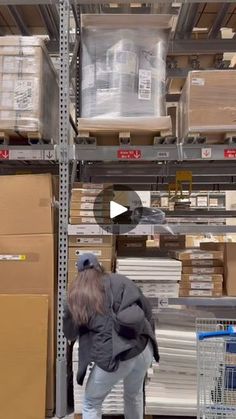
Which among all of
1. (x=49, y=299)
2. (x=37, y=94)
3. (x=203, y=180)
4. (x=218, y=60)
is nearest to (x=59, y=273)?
(x=49, y=299)

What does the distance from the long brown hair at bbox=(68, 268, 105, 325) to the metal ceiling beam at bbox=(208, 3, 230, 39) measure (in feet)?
9.56

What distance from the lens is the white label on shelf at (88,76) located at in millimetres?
3816

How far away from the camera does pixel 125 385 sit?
324cm

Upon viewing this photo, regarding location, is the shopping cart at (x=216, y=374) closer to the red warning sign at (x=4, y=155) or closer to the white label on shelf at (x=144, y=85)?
the white label on shelf at (x=144, y=85)

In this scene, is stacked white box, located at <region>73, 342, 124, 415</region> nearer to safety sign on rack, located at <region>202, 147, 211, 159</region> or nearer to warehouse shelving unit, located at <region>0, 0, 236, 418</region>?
warehouse shelving unit, located at <region>0, 0, 236, 418</region>

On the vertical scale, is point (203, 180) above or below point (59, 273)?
above

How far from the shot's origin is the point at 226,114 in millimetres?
3730

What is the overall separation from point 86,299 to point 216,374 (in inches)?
36.8

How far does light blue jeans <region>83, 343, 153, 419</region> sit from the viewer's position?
2.99 metres

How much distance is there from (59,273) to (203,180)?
2471mm

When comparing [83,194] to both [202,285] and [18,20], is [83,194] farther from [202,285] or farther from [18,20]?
[18,20]

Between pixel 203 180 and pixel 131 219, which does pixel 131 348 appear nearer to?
pixel 131 219

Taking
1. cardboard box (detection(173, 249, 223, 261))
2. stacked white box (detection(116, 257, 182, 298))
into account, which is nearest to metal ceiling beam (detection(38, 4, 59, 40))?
stacked white box (detection(116, 257, 182, 298))

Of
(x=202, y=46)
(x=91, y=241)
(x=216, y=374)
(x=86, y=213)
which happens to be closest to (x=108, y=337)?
(x=216, y=374)
